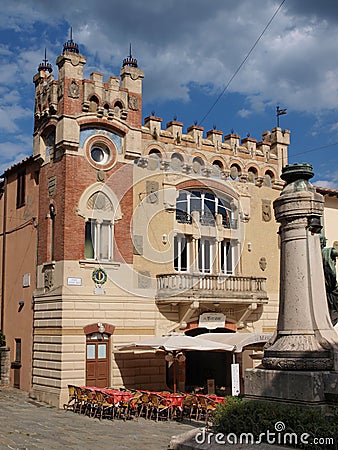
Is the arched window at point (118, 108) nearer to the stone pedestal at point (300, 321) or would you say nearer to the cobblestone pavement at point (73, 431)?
the cobblestone pavement at point (73, 431)

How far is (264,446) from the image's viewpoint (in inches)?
335

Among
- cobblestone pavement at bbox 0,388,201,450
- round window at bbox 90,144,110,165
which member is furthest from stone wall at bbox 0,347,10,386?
round window at bbox 90,144,110,165

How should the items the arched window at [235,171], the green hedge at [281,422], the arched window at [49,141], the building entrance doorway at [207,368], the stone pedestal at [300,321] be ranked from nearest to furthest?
the green hedge at [281,422], the stone pedestal at [300,321], the arched window at [49,141], the building entrance doorway at [207,368], the arched window at [235,171]

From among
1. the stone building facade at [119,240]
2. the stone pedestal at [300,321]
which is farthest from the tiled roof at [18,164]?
the stone pedestal at [300,321]

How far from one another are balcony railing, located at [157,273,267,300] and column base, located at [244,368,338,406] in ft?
43.5

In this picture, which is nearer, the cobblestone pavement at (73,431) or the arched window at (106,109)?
the cobblestone pavement at (73,431)

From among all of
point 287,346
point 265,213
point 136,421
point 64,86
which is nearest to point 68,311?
point 136,421

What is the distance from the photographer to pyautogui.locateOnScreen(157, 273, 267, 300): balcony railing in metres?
23.5

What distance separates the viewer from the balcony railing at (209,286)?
23.5 m

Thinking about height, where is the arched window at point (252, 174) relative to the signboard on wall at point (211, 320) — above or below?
above

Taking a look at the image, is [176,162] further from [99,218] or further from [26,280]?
[26,280]

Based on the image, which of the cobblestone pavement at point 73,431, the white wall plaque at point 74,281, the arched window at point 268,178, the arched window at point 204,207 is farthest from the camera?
the arched window at point 268,178

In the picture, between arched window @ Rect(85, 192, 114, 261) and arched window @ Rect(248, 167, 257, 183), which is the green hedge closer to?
arched window @ Rect(85, 192, 114, 261)

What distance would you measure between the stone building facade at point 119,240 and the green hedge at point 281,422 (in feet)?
42.3
